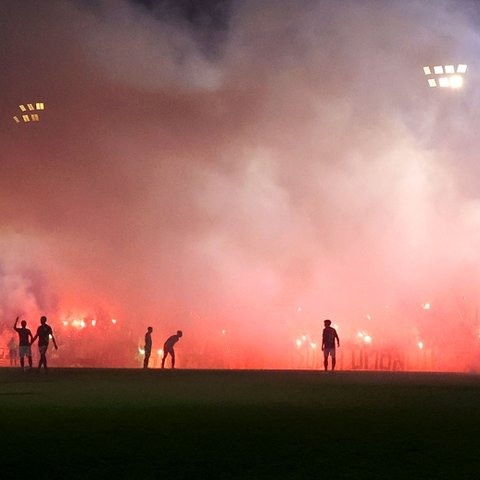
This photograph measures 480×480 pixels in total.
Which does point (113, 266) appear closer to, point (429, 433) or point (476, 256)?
point (476, 256)

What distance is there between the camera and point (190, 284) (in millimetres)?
56125

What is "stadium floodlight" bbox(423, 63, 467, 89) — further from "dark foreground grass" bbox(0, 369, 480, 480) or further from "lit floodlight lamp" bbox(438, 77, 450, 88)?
"dark foreground grass" bbox(0, 369, 480, 480)

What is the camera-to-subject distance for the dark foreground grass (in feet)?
24.4

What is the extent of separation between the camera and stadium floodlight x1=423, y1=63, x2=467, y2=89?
45062mm

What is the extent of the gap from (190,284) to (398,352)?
13.7 meters

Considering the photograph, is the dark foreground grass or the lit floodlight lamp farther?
the lit floodlight lamp

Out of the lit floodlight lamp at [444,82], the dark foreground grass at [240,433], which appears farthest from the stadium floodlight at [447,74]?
the dark foreground grass at [240,433]

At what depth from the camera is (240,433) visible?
980cm

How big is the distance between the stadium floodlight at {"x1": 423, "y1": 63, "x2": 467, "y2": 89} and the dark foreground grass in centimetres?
2992

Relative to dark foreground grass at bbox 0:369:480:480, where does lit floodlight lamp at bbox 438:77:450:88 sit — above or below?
above

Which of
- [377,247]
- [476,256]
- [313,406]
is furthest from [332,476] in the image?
[377,247]

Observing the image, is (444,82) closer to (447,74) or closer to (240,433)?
(447,74)

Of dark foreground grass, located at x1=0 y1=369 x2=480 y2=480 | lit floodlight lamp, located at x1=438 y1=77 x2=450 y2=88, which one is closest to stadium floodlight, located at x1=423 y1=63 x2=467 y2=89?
lit floodlight lamp, located at x1=438 y1=77 x2=450 y2=88

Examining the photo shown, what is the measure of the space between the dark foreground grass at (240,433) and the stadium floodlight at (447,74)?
98.2 feet
